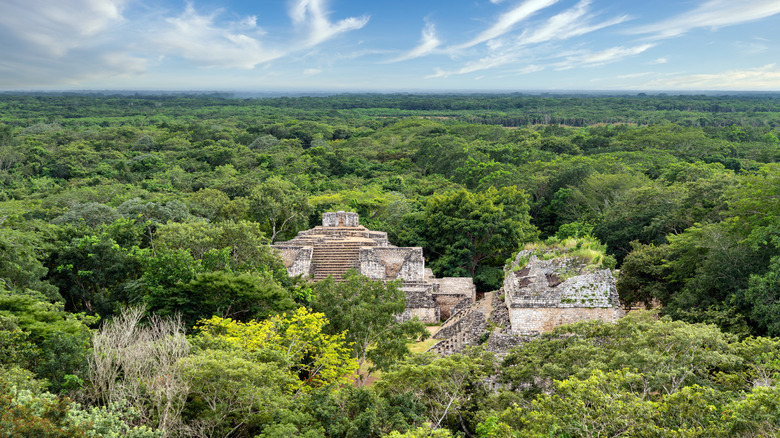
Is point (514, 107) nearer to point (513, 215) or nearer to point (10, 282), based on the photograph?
point (513, 215)

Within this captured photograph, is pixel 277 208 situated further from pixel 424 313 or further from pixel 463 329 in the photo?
pixel 463 329

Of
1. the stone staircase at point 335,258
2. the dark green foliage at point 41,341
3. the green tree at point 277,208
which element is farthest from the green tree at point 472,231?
the dark green foliage at point 41,341

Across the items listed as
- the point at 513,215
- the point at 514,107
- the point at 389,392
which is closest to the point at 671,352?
the point at 389,392

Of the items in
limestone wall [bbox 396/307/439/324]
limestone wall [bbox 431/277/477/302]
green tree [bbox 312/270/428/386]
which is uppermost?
green tree [bbox 312/270/428/386]

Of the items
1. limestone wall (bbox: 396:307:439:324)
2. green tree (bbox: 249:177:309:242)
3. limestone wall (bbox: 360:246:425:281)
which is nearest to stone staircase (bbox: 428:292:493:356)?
limestone wall (bbox: 396:307:439:324)

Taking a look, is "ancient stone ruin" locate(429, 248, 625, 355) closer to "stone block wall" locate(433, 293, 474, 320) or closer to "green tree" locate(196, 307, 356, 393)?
"stone block wall" locate(433, 293, 474, 320)

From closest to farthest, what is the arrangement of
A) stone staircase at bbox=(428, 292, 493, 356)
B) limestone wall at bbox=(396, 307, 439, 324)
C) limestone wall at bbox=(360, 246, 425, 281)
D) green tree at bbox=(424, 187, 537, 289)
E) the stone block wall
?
1. stone staircase at bbox=(428, 292, 493, 356)
2. limestone wall at bbox=(396, 307, 439, 324)
3. the stone block wall
4. limestone wall at bbox=(360, 246, 425, 281)
5. green tree at bbox=(424, 187, 537, 289)
